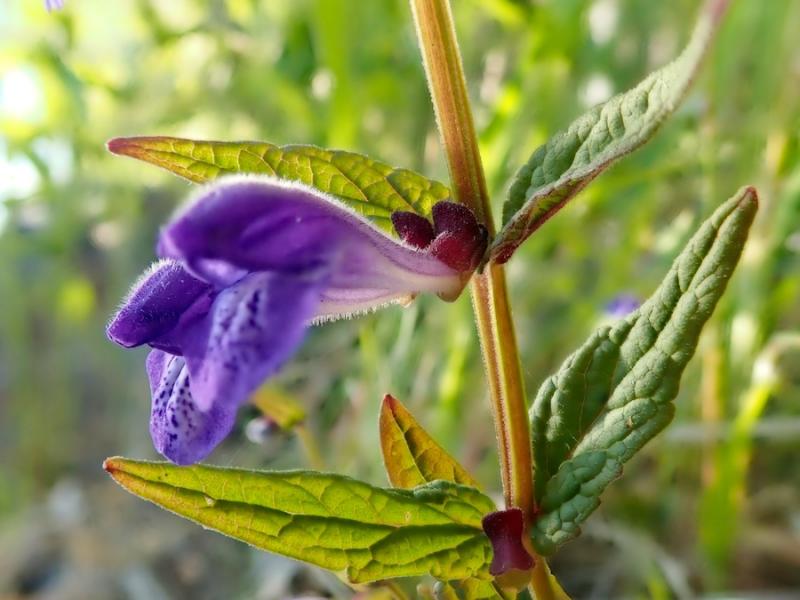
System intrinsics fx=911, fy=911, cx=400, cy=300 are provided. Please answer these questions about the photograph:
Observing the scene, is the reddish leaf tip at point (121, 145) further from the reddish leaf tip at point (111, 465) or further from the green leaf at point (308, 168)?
the reddish leaf tip at point (111, 465)

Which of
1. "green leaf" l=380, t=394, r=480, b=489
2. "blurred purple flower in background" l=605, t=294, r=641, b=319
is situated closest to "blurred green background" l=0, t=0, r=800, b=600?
"blurred purple flower in background" l=605, t=294, r=641, b=319

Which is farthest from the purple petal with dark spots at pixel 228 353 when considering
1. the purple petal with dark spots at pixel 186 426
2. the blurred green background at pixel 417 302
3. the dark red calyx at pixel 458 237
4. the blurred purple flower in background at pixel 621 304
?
the blurred purple flower in background at pixel 621 304

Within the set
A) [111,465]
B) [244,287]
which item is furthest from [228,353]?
[111,465]

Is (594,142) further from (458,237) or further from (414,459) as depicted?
(414,459)

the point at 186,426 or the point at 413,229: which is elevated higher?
the point at 413,229

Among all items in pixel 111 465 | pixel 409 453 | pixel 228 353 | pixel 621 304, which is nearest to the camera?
pixel 228 353

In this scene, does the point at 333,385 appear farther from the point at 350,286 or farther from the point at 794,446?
the point at 350,286

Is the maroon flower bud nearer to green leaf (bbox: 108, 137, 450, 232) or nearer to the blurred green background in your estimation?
green leaf (bbox: 108, 137, 450, 232)

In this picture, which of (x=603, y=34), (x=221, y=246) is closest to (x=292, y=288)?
(x=221, y=246)
